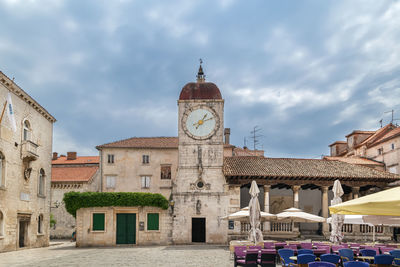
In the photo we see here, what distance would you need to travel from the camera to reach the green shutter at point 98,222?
29.7 m

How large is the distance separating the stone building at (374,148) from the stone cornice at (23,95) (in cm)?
2641

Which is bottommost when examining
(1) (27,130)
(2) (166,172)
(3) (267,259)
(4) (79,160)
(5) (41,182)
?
(3) (267,259)

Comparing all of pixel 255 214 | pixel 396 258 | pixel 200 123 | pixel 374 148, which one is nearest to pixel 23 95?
pixel 200 123

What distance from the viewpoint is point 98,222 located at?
97.8 feet

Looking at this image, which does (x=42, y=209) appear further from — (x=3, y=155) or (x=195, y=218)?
(x=195, y=218)

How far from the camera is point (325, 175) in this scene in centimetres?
3102

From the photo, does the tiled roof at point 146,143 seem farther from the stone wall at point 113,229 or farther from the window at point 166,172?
the stone wall at point 113,229

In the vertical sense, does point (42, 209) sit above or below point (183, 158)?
below

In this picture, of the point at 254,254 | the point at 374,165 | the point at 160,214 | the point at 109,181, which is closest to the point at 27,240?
the point at 160,214

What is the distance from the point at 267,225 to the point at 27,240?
15526mm

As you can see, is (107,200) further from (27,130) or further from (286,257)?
(286,257)

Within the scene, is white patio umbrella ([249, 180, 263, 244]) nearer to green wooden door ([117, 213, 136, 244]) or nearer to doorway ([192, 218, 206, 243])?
doorway ([192, 218, 206, 243])

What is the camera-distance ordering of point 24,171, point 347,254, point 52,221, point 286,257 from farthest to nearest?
point 52,221 < point 24,171 < point 347,254 < point 286,257

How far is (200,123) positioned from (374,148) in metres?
19.0
